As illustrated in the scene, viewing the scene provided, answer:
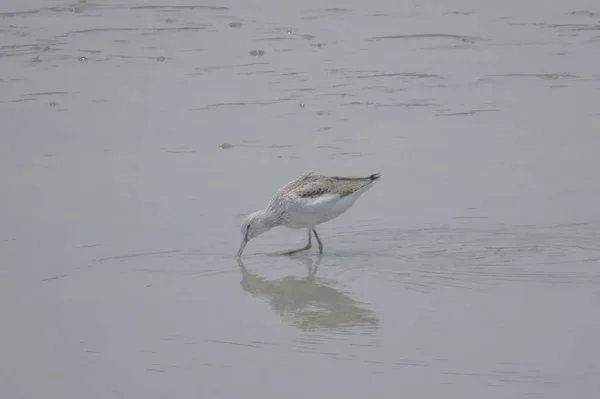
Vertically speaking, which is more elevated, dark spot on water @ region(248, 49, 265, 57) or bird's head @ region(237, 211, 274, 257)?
dark spot on water @ region(248, 49, 265, 57)

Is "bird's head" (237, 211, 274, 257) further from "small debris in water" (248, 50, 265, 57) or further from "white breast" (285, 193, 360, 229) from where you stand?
"small debris in water" (248, 50, 265, 57)

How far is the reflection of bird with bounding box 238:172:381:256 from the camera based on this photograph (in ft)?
30.9

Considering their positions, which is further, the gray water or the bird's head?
the bird's head

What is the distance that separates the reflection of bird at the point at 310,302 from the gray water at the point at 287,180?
0.9 inches

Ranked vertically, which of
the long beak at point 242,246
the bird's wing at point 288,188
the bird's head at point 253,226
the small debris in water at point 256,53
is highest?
the small debris in water at point 256,53

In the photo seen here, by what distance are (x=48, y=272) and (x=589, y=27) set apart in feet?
28.8

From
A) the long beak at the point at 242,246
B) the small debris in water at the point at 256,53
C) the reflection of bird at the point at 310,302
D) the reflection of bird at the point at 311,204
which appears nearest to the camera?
the reflection of bird at the point at 310,302

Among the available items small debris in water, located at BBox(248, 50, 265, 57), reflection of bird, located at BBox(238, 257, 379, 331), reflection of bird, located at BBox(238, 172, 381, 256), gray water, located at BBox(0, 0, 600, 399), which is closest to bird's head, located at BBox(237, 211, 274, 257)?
reflection of bird, located at BBox(238, 172, 381, 256)

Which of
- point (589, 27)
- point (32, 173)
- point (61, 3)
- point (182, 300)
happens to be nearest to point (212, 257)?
point (182, 300)

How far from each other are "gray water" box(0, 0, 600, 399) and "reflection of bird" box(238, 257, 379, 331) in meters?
0.02

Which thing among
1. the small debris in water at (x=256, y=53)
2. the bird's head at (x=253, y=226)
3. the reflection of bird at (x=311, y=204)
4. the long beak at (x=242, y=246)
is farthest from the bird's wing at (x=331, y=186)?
the small debris in water at (x=256, y=53)

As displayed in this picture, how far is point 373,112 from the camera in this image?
480 inches

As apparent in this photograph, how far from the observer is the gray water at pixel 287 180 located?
6.98 metres

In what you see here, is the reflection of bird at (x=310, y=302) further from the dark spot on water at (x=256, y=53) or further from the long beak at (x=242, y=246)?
the dark spot on water at (x=256, y=53)
